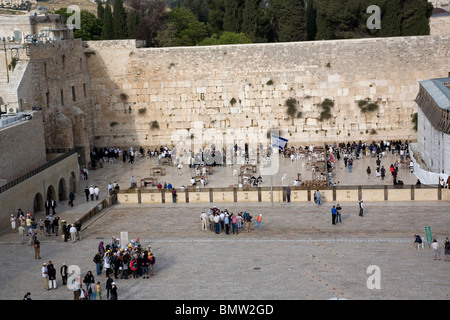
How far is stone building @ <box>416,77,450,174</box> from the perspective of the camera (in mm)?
27844

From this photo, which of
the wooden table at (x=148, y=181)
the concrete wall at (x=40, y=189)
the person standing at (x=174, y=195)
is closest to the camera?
the concrete wall at (x=40, y=189)

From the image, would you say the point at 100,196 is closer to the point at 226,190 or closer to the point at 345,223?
the point at 226,190

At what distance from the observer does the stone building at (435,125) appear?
27.8 metres

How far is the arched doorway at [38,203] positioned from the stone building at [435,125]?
16.0m

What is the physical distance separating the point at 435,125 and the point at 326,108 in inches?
421

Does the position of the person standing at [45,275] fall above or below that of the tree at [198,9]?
below

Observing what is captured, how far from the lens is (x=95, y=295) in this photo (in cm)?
1752

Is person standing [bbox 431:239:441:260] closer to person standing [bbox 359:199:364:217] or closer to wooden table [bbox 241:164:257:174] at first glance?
person standing [bbox 359:199:364:217]

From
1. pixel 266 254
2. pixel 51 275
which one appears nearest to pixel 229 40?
pixel 266 254

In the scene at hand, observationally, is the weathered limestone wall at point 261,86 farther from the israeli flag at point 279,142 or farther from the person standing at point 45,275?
the person standing at point 45,275

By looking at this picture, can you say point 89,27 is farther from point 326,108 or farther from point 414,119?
point 414,119

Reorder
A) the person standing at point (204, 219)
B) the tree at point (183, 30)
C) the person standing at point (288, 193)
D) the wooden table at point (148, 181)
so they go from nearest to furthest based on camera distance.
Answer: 1. the person standing at point (204, 219)
2. the person standing at point (288, 193)
3. the wooden table at point (148, 181)
4. the tree at point (183, 30)

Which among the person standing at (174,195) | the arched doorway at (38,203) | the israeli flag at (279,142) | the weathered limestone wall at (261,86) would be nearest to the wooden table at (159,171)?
the person standing at (174,195)

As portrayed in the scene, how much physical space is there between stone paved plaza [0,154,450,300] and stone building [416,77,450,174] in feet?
8.95
